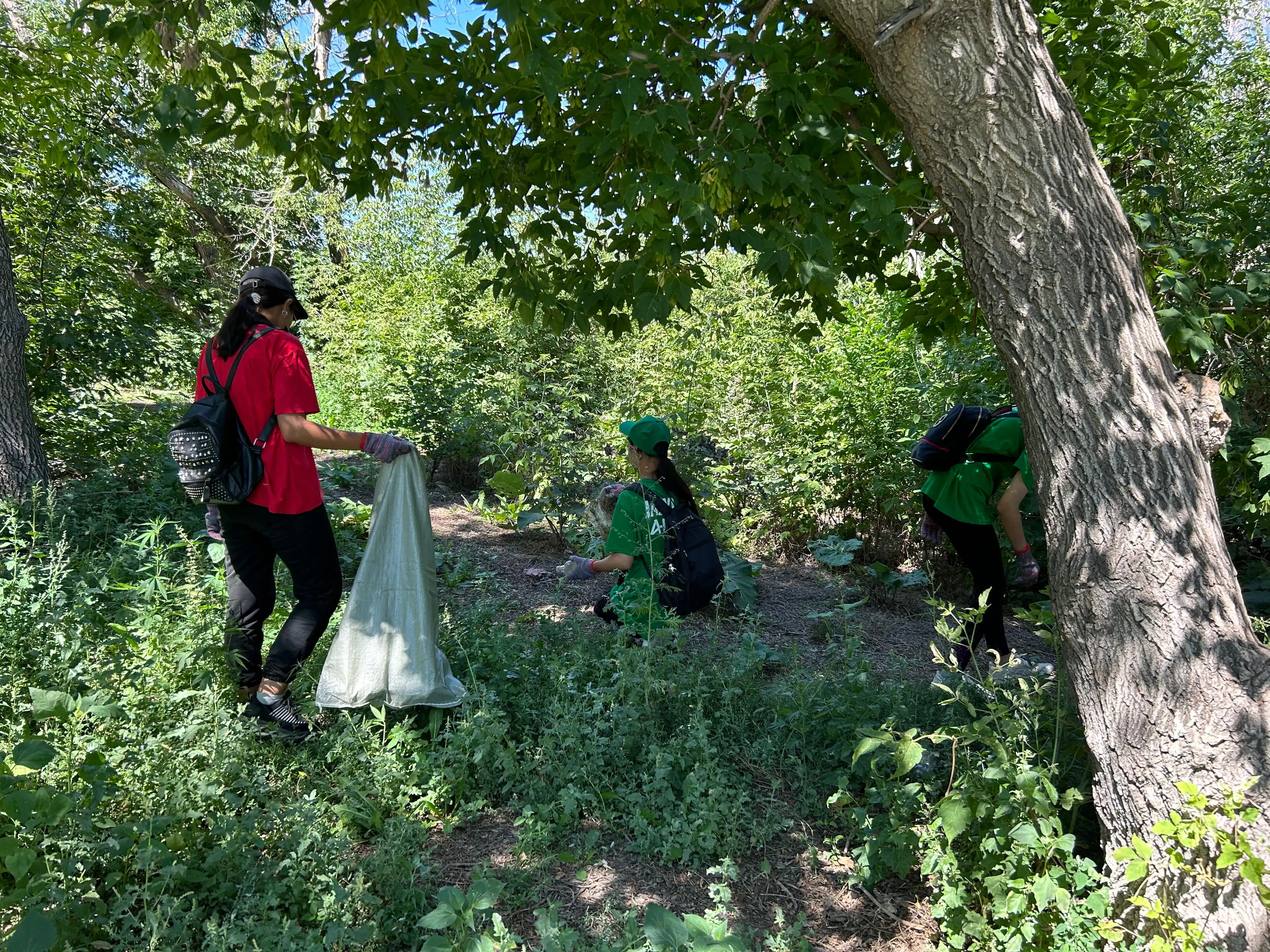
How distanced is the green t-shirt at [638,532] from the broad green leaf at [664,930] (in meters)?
2.16

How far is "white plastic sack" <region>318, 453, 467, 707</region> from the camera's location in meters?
3.27

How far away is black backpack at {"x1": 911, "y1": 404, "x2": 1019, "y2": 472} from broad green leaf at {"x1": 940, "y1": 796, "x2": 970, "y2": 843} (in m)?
2.35

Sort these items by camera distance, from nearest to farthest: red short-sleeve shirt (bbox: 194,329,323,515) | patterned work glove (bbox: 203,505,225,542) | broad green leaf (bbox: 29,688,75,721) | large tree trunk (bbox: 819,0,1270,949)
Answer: broad green leaf (bbox: 29,688,75,721) → large tree trunk (bbox: 819,0,1270,949) → red short-sleeve shirt (bbox: 194,329,323,515) → patterned work glove (bbox: 203,505,225,542)

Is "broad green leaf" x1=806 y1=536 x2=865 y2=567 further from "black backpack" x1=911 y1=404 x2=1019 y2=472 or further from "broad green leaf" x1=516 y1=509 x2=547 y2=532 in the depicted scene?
"broad green leaf" x1=516 y1=509 x2=547 y2=532

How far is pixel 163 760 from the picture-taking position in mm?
2727

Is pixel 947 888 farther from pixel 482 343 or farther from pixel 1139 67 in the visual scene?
pixel 482 343

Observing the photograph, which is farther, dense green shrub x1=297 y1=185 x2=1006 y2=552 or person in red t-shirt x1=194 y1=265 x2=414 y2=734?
dense green shrub x1=297 y1=185 x2=1006 y2=552

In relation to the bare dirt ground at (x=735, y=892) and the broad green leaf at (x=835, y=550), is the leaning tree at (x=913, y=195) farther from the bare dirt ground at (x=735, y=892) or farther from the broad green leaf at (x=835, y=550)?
the broad green leaf at (x=835, y=550)

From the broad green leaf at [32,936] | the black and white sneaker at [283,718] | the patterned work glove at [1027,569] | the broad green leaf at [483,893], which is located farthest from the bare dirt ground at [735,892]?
the patterned work glove at [1027,569]

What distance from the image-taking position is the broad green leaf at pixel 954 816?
2.39 meters

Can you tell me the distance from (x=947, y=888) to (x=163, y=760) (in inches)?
96.3

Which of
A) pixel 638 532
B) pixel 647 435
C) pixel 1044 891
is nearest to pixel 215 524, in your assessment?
pixel 638 532

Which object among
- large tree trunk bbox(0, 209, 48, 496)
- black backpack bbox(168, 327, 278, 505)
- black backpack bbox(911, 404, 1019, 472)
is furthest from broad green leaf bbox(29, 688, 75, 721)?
black backpack bbox(911, 404, 1019, 472)

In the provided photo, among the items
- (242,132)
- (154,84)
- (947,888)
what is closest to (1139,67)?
(947,888)
